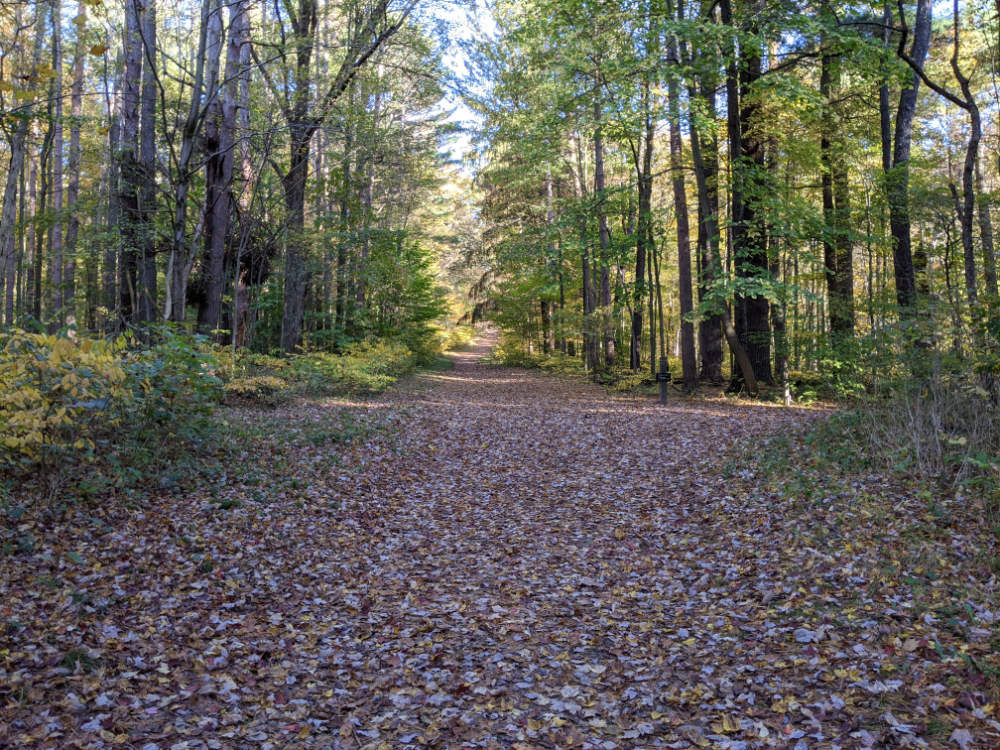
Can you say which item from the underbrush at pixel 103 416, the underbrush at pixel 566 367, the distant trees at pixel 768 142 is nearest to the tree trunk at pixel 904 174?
the distant trees at pixel 768 142

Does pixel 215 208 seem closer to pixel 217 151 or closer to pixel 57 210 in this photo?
pixel 217 151

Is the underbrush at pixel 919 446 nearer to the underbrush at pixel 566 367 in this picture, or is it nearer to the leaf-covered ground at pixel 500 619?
the leaf-covered ground at pixel 500 619

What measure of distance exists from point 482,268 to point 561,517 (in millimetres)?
26986

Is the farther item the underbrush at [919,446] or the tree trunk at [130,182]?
the tree trunk at [130,182]

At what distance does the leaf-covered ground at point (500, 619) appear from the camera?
3.51 m

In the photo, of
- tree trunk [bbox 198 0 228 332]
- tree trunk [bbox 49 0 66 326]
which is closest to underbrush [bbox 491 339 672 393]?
tree trunk [bbox 198 0 228 332]

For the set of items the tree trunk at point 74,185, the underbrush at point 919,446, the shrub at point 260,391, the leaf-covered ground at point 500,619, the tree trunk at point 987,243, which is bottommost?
the leaf-covered ground at point 500,619

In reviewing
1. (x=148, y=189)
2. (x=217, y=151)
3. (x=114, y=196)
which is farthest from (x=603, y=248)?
(x=114, y=196)

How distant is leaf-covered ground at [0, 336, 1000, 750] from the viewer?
351 centimetres

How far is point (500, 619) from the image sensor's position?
5.02 meters

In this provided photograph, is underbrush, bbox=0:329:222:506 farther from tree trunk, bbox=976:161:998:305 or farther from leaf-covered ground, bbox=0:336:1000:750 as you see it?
tree trunk, bbox=976:161:998:305

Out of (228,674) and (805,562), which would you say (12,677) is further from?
(805,562)

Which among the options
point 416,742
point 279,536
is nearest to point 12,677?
point 416,742

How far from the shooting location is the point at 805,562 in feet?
17.7
